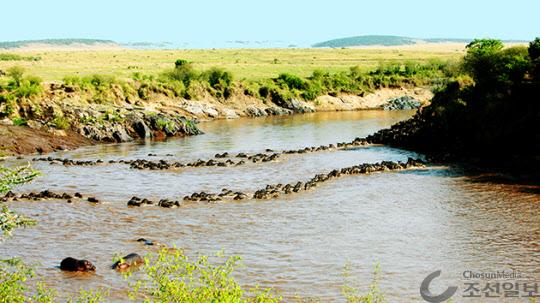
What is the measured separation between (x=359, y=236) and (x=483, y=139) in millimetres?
17707

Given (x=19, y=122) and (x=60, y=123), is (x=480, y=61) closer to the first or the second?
(x=60, y=123)

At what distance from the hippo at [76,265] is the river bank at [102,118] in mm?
21396

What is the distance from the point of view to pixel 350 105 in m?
74.6

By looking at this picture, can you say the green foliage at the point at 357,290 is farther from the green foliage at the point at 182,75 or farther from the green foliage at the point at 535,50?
the green foliage at the point at 182,75

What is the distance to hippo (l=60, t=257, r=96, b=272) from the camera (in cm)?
1781

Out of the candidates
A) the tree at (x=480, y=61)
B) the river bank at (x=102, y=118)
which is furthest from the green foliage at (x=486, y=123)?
the river bank at (x=102, y=118)

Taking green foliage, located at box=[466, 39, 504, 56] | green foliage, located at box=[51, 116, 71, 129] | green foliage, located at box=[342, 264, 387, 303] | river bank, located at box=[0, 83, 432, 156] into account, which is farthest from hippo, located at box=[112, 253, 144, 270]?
green foliage, located at box=[466, 39, 504, 56]

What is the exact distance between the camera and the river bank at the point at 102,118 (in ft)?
140

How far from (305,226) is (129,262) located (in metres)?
6.57

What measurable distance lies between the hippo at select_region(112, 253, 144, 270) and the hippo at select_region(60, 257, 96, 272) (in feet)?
1.92

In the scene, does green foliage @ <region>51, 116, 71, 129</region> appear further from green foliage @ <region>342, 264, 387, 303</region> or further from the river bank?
green foliage @ <region>342, 264, 387, 303</region>

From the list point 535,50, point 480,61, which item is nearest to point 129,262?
point 535,50

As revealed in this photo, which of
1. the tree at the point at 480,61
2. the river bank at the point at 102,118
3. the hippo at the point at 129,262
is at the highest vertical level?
the tree at the point at 480,61

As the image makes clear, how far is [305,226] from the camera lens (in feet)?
75.0
